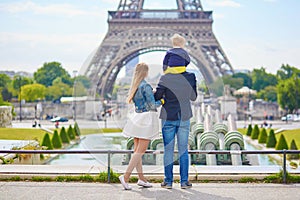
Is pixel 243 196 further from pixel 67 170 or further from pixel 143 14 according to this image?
pixel 143 14

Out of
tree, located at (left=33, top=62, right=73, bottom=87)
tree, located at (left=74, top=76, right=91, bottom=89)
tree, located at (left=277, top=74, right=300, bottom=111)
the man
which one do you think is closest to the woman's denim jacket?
the man

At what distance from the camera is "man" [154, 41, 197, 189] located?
5.70 metres

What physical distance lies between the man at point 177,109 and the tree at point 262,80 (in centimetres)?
7731

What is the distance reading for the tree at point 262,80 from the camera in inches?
3177

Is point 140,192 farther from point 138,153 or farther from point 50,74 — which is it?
point 50,74

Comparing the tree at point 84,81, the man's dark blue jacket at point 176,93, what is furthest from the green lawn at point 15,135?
the man's dark blue jacket at point 176,93

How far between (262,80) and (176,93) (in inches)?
3073

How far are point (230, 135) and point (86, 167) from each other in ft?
→ 13.4

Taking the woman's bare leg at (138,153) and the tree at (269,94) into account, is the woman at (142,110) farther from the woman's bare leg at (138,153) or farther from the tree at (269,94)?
the tree at (269,94)

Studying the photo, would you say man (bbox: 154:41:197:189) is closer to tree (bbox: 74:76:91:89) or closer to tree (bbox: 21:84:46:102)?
tree (bbox: 74:76:91:89)

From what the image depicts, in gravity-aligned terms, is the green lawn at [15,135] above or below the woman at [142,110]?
below

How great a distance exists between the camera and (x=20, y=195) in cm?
541

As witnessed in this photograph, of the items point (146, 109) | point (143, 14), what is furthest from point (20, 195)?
point (143, 14)

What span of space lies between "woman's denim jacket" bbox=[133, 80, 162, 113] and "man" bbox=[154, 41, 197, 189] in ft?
0.37
